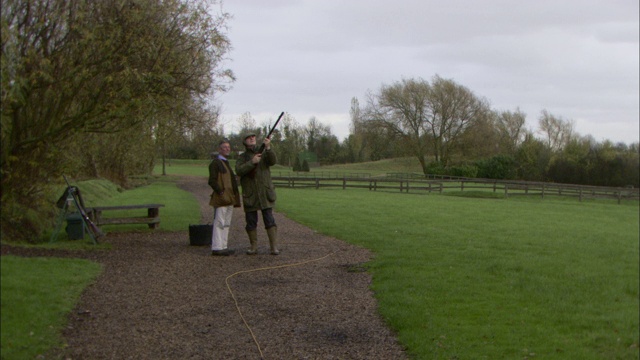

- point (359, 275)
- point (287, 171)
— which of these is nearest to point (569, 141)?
point (359, 275)

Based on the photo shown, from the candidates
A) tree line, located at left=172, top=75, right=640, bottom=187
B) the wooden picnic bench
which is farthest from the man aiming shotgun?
the wooden picnic bench

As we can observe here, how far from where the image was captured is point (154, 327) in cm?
650

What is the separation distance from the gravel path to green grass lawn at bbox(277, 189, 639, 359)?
1.66ft

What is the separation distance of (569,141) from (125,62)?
9.03 metres

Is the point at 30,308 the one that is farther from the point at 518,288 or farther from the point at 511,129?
the point at 518,288

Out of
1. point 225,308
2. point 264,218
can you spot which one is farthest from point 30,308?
point 264,218

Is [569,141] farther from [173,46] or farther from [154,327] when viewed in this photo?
[173,46]

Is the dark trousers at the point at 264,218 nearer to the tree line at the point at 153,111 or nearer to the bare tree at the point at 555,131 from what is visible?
the tree line at the point at 153,111

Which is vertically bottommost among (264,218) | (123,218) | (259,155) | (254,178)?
(123,218)

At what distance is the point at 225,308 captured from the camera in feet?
24.6

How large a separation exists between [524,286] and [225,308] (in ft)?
12.3

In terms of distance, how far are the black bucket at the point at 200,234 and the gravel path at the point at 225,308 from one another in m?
0.57

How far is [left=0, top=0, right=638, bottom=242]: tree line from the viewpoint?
3717mm

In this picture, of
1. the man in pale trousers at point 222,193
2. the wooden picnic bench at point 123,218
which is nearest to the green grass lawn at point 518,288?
the man in pale trousers at point 222,193
